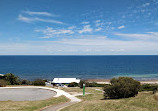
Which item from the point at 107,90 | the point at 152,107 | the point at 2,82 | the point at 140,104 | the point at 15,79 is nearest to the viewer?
the point at 152,107

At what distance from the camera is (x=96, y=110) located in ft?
45.8

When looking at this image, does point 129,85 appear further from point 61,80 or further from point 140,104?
point 61,80

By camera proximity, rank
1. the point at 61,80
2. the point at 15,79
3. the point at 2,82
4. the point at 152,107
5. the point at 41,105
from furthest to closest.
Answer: the point at 61,80 < the point at 15,79 < the point at 2,82 < the point at 41,105 < the point at 152,107

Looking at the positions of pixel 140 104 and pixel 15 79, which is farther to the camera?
pixel 15 79

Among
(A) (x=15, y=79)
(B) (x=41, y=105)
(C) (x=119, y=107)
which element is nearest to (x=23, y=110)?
(B) (x=41, y=105)

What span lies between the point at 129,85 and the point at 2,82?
102 feet

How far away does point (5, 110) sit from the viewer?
15.6 metres

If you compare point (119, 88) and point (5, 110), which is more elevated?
point (119, 88)

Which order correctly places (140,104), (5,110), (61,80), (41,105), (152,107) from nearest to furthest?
(152,107), (140,104), (5,110), (41,105), (61,80)

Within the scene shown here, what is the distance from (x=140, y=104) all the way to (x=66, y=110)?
7.81 m

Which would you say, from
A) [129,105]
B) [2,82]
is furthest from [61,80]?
[129,105]

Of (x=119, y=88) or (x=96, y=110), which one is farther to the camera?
A: (x=119, y=88)

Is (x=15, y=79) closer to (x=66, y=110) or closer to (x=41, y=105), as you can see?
(x=41, y=105)

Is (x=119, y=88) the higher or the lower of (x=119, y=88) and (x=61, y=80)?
the higher
